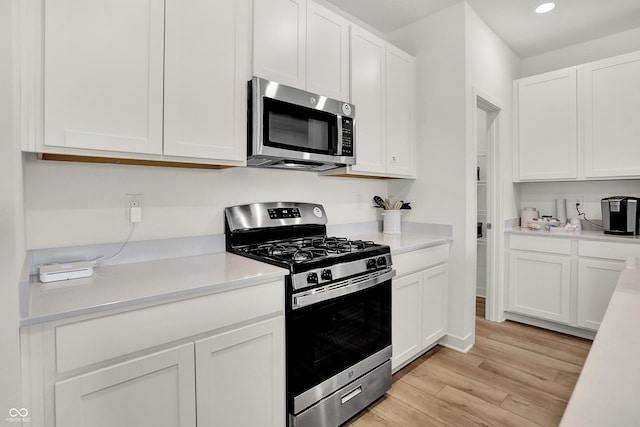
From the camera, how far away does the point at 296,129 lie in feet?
6.22

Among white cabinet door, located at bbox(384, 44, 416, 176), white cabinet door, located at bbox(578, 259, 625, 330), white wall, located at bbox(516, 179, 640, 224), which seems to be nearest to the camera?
white cabinet door, located at bbox(384, 44, 416, 176)

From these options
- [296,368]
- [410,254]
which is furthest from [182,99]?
[410,254]

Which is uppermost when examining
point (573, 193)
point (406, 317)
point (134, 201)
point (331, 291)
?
point (573, 193)

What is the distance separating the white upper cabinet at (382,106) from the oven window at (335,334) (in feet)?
2.95

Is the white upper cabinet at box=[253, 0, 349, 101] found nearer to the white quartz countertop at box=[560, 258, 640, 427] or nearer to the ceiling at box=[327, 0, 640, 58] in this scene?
the ceiling at box=[327, 0, 640, 58]

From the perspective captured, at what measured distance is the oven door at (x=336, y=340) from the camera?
152 centimetres

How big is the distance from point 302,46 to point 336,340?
5.43 feet

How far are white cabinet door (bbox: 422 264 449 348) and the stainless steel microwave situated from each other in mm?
1086

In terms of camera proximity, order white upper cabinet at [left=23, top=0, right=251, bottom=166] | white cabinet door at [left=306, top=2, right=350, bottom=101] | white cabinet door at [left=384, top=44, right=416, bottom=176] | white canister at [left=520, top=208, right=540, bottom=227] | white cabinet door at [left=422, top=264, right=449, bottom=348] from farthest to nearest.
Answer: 1. white canister at [left=520, top=208, right=540, bottom=227]
2. white cabinet door at [left=384, top=44, right=416, bottom=176]
3. white cabinet door at [left=422, top=264, right=449, bottom=348]
4. white cabinet door at [left=306, top=2, right=350, bottom=101]
5. white upper cabinet at [left=23, top=0, right=251, bottom=166]

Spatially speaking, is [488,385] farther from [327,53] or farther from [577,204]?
[327,53]

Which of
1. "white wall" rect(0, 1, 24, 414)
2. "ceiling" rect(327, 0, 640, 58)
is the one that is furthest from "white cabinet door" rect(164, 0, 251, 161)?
"ceiling" rect(327, 0, 640, 58)

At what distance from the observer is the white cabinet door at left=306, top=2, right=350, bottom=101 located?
2.01 m

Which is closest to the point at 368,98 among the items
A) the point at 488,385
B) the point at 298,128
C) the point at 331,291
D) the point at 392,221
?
the point at 298,128

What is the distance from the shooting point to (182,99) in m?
1.49
